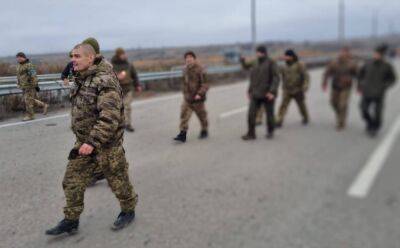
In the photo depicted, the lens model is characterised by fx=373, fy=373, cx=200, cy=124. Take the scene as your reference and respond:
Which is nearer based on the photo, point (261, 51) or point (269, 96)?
point (261, 51)

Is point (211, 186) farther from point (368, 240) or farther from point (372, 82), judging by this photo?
point (368, 240)

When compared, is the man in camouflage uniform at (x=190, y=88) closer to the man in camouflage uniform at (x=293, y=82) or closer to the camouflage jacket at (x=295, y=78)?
the man in camouflage uniform at (x=293, y=82)

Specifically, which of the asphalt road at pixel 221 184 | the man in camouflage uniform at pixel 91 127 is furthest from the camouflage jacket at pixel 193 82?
the man in camouflage uniform at pixel 91 127

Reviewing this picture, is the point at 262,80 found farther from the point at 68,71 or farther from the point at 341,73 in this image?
the point at 68,71

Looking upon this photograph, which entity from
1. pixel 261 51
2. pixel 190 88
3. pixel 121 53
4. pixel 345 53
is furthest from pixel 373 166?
pixel 121 53

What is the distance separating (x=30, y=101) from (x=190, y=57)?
743mm

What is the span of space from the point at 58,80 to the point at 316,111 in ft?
40.0

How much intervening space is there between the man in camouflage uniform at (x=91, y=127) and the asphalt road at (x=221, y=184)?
0.12 feet

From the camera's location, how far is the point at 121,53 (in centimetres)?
139

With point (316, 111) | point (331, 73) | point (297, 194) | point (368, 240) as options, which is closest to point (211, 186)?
point (297, 194)

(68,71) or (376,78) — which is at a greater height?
(68,71)

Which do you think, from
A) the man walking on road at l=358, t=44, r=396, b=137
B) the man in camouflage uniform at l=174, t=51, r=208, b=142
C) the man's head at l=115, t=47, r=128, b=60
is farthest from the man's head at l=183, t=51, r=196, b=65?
the man walking on road at l=358, t=44, r=396, b=137

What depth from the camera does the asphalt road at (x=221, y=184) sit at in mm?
1117

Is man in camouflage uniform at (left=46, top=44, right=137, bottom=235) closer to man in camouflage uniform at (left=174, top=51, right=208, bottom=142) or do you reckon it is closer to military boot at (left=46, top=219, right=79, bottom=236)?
military boot at (left=46, top=219, right=79, bottom=236)
